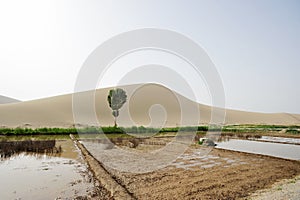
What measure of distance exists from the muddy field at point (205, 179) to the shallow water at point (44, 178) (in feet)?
5.31

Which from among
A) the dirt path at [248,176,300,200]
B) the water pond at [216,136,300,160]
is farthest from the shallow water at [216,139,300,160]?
the dirt path at [248,176,300,200]

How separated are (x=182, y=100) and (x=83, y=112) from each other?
49.9 meters

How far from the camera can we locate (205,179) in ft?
36.1

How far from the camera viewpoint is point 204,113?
10588cm

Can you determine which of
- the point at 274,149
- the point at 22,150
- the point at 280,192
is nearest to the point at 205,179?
the point at 280,192

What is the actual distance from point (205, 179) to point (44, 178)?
6.87 meters

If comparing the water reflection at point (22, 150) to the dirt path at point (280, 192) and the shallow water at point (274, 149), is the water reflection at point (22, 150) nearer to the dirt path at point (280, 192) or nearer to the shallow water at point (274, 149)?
the shallow water at point (274, 149)

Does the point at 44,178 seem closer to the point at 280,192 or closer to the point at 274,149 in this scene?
the point at 280,192

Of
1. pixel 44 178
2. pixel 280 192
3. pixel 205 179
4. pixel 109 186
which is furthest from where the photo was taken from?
pixel 44 178

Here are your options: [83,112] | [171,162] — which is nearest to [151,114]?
[83,112]

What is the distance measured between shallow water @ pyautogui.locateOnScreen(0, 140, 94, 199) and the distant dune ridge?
41998mm

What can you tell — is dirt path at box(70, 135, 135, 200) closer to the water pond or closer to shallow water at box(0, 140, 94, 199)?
shallow water at box(0, 140, 94, 199)

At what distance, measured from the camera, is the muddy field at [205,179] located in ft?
29.0

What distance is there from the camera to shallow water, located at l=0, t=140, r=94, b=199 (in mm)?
9273
